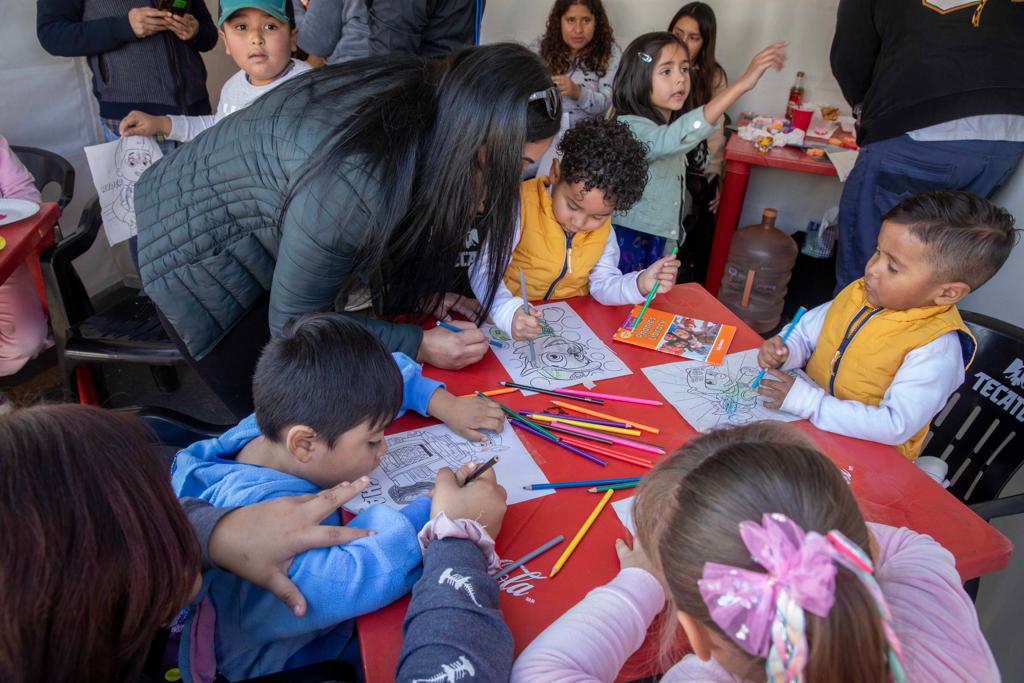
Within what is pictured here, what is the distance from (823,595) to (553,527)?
540mm

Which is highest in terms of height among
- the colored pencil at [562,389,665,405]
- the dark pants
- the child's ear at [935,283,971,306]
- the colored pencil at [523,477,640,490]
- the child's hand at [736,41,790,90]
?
the child's hand at [736,41,790,90]

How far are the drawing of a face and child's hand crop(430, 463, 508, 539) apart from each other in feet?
1.37

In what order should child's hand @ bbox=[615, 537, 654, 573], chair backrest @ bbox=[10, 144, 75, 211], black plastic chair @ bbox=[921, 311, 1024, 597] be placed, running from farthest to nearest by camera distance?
chair backrest @ bbox=[10, 144, 75, 211] → black plastic chair @ bbox=[921, 311, 1024, 597] → child's hand @ bbox=[615, 537, 654, 573]

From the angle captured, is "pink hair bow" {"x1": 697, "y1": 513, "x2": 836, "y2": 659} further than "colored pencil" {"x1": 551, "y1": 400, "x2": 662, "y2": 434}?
No

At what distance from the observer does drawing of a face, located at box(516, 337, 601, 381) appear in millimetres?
1409

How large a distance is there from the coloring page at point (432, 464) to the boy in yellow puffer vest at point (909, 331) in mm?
537

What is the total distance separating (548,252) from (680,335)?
462 mm

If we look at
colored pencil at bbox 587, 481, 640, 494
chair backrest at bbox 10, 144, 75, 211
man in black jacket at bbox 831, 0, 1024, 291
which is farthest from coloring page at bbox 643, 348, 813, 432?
chair backrest at bbox 10, 144, 75, 211

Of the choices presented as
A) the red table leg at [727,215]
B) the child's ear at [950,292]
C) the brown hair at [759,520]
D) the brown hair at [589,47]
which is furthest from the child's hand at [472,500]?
the brown hair at [589,47]

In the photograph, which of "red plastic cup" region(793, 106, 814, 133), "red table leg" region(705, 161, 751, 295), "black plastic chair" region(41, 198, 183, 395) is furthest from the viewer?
"red plastic cup" region(793, 106, 814, 133)

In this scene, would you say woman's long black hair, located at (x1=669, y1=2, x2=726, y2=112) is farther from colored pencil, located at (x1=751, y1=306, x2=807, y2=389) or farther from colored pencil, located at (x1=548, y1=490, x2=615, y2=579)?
colored pencil, located at (x1=548, y1=490, x2=615, y2=579)

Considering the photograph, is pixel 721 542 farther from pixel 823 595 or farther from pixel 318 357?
pixel 318 357

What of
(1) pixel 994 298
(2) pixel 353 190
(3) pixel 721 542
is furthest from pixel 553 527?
(1) pixel 994 298

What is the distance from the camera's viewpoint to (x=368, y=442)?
106cm
